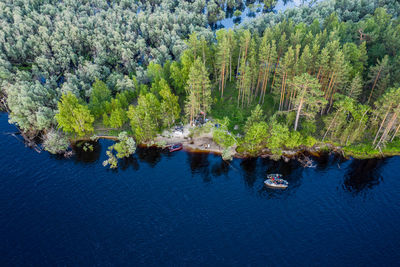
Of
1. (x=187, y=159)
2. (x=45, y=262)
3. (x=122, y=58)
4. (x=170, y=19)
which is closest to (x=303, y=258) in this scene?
(x=187, y=159)

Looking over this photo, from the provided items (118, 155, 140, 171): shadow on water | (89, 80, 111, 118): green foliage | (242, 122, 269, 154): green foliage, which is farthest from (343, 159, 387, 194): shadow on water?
(89, 80, 111, 118): green foliage

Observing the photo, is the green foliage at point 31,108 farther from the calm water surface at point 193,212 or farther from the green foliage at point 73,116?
the calm water surface at point 193,212

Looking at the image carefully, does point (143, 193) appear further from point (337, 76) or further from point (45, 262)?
point (337, 76)

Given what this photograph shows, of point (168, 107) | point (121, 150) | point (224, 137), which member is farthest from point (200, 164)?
point (121, 150)

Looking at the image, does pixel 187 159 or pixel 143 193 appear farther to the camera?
pixel 187 159

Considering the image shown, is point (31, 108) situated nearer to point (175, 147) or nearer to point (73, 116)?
point (73, 116)

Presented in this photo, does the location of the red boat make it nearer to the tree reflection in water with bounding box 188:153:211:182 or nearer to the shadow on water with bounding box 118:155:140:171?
the tree reflection in water with bounding box 188:153:211:182

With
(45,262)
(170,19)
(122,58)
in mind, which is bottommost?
(45,262)
